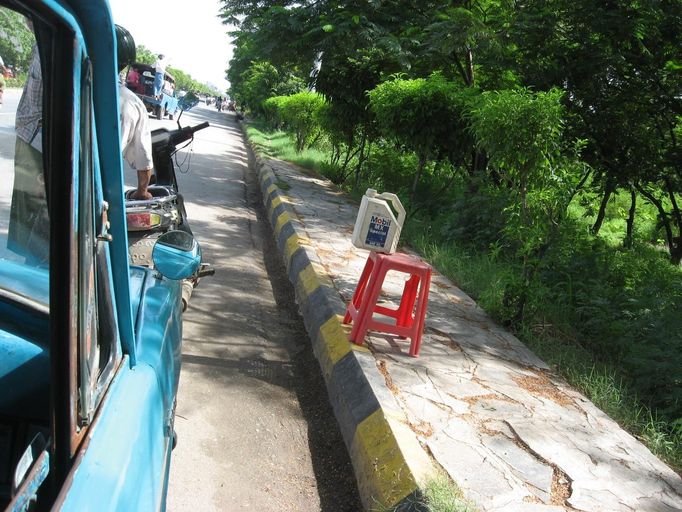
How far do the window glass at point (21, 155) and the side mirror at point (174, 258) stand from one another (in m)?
0.65

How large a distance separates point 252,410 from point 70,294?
2737 millimetres

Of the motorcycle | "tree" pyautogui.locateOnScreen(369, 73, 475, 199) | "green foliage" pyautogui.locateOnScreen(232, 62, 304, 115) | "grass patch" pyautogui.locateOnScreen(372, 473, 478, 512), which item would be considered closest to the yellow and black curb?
"grass patch" pyautogui.locateOnScreen(372, 473, 478, 512)

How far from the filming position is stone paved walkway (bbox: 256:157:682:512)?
294 cm

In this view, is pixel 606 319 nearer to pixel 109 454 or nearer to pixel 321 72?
pixel 109 454

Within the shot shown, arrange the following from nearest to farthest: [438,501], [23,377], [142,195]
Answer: [23,377]
[438,501]
[142,195]

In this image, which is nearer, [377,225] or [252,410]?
[252,410]

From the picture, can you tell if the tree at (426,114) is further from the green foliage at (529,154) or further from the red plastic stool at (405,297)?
the red plastic stool at (405,297)

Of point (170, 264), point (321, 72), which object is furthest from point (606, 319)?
point (321, 72)

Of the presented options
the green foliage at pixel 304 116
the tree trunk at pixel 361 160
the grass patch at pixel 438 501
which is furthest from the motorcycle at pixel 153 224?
the green foliage at pixel 304 116

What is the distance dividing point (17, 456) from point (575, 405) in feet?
Answer: 11.1

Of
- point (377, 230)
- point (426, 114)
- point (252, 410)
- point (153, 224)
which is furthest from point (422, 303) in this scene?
point (426, 114)

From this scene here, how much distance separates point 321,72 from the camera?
41.0 feet

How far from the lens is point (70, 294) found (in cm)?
113

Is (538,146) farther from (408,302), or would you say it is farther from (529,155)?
(408,302)
